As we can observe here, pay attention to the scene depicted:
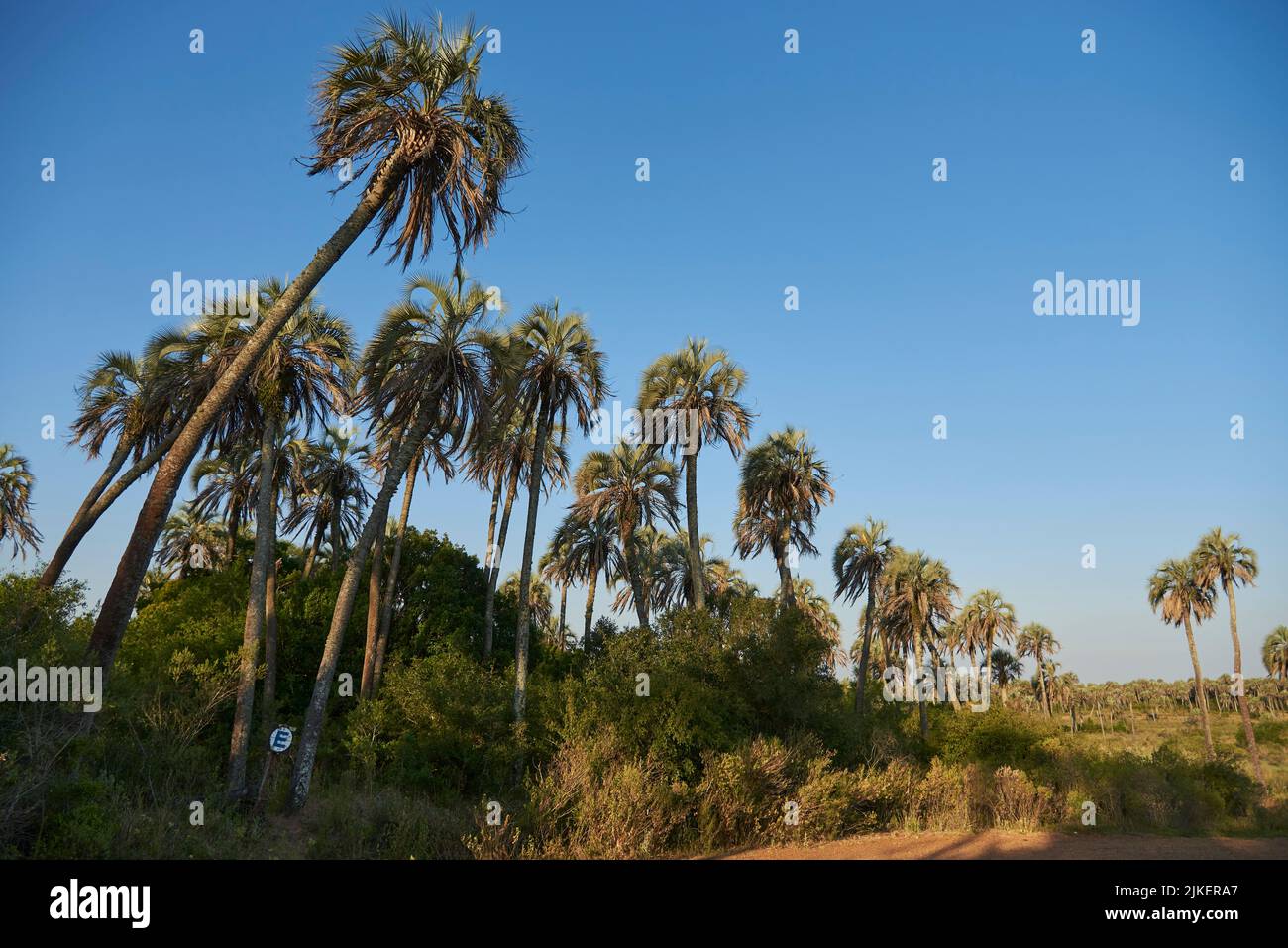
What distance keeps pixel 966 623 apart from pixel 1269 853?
52.2m

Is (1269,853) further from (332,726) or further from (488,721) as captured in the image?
(332,726)

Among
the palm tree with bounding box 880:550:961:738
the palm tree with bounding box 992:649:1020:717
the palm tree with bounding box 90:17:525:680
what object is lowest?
the palm tree with bounding box 992:649:1020:717

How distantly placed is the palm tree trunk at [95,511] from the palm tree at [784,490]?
22884 millimetres

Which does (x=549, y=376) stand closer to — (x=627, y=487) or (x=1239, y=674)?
(x=627, y=487)

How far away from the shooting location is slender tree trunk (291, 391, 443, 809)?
1928cm

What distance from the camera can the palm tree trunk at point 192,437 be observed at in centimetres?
1273

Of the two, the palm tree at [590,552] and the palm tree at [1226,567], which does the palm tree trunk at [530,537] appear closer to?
the palm tree at [590,552]

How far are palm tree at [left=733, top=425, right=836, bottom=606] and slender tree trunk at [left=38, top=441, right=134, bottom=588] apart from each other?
78.4 ft

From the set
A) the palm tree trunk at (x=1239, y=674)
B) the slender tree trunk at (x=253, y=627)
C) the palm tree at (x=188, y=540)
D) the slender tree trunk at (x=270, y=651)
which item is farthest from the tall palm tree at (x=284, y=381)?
the palm tree trunk at (x=1239, y=674)

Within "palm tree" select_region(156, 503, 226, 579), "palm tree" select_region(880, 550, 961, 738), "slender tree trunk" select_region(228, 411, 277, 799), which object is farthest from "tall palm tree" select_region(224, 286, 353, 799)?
"palm tree" select_region(880, 550, 961, 738)

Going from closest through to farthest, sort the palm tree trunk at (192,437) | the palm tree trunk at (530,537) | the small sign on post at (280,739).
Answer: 1. the palm tree trunk at (192,437)
2. the small sign on post at (280,739)
3. the palm tree trunk at (530,537)

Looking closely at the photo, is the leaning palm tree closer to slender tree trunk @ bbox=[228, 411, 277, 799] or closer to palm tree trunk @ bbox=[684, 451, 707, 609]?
palm tree trunk @ bbox=[684, 451, 707, 609]
